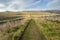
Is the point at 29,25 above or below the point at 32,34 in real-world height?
above

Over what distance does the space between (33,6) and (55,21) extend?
2.25 feet

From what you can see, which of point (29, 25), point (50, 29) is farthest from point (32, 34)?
point (50, 29)

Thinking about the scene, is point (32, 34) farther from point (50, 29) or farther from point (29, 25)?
point (50, 29)

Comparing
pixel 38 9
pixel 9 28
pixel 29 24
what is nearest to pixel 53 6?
pixel 38 9

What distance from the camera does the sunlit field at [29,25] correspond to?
3.09 m

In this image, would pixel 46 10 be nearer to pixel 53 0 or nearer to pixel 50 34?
pixel 53 0

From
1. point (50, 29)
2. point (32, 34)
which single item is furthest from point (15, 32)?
Result: point (50, 29)

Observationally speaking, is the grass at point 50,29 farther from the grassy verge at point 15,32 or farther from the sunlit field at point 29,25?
the grassy verge at point 15,32

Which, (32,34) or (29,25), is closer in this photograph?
(32,34)

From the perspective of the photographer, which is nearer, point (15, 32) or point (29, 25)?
point (15, 32)

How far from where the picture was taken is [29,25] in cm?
345

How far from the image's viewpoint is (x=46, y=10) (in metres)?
3.67

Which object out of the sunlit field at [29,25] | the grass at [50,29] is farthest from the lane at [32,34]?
the grass at [50,29]

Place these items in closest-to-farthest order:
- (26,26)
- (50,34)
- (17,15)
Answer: (50,34)
(26,26)
(17,15)
